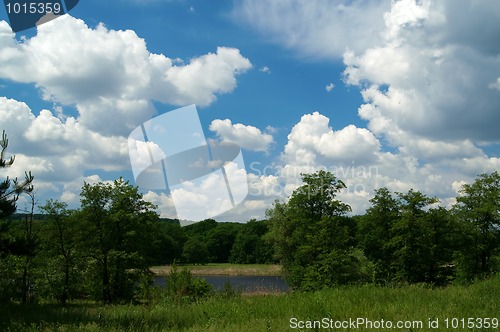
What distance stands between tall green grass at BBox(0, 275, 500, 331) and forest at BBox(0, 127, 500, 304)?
650cm

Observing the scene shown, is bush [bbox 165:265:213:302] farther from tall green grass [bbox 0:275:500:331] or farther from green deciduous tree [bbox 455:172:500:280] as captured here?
green deciduous tree [bbox 455:172:500:280]

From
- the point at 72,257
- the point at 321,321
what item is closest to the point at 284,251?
the point at 72,257

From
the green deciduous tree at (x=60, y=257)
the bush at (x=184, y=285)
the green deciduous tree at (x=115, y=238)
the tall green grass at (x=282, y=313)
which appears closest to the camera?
the tall green grass at (x=282, y=313)

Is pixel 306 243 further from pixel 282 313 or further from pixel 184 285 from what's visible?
pixel 282 313

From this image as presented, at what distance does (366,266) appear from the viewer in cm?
3938

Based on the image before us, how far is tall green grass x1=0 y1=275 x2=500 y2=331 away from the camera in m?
8.70

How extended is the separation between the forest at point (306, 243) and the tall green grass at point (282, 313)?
21.3ft

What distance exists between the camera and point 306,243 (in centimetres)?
4062

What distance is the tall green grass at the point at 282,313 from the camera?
870 cm

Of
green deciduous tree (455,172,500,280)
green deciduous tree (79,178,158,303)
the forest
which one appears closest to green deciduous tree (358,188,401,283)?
the forest

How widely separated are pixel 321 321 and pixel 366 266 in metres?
32.7

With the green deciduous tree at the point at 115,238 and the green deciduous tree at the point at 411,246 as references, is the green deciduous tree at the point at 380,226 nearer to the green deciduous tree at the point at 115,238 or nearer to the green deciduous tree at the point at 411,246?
the green deciduous tree at the point at 411,246

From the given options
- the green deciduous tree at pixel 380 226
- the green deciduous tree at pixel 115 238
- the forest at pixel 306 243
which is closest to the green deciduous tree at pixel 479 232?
the forest at pixel 306 243

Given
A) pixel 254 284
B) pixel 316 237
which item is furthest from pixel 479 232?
pixel 254 284
